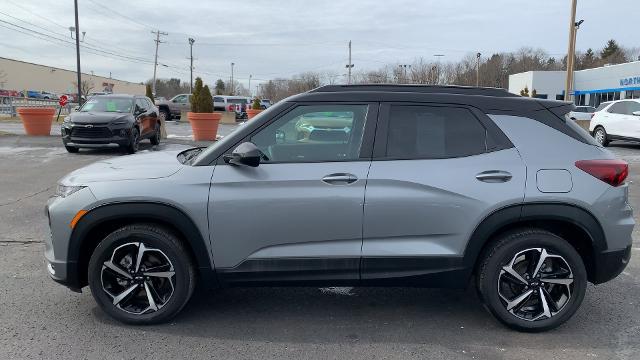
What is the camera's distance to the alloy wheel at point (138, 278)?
368cm

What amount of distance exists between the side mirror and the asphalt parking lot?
1.24 meters

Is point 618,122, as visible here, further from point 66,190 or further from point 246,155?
point 66,190

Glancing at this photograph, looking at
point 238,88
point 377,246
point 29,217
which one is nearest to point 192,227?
point 377,246

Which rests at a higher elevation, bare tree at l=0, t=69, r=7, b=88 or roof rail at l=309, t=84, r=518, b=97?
bare tree at l=0, t=69, r=7, b=88

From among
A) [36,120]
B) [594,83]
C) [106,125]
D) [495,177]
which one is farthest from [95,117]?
[594,83]

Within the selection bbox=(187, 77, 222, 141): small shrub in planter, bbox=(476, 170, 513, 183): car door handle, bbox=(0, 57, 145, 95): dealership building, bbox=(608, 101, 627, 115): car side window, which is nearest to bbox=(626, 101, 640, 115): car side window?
bbox=(608, 101, 627, 115): car side window

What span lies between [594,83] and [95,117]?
172 feet

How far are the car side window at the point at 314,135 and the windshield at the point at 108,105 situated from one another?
11.4 m

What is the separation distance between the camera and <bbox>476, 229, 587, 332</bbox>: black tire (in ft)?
11.9

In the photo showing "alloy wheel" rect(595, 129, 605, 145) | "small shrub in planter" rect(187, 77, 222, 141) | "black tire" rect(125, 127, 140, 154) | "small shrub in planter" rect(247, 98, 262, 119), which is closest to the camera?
"black tire" rect(125, 127, 140, 154)

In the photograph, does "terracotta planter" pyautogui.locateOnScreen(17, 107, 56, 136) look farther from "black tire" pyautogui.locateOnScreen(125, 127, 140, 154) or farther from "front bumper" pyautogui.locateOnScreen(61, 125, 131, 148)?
"black tire" pyautogui.locateOnScreen(125, 127, 140, 154)

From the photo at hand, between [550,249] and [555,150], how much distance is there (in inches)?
28.0

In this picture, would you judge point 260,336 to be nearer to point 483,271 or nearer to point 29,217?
point 483,271

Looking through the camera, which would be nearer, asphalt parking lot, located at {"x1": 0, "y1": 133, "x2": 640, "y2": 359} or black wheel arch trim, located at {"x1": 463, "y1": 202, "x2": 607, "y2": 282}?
asphalt parking lot, located at {"x1": 0, "y1": 133, "x2": 640, "y2": 359}
